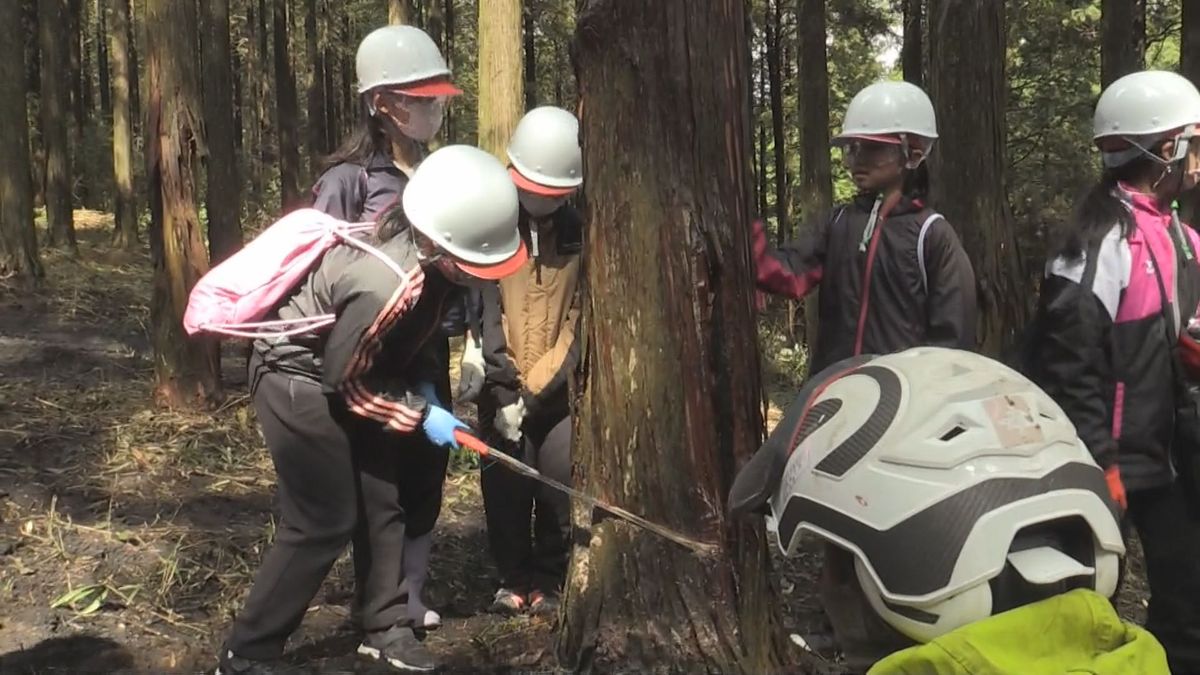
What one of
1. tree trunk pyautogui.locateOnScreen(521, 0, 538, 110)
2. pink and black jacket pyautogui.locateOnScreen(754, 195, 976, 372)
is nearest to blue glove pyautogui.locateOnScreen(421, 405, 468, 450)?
pink and black jacket pyautogui.locateOnScreen(754, 195, 976, 372)

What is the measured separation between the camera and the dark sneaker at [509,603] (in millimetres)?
4152

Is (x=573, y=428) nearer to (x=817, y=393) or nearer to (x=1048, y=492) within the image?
(x=817, y=393)

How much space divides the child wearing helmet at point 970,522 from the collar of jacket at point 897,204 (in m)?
1.98

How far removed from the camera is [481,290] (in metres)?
4.18

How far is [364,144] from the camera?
12.9 feet

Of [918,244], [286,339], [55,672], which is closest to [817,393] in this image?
[918,244]

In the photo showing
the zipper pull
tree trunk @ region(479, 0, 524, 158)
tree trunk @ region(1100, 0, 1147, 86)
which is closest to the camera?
the zipper pull

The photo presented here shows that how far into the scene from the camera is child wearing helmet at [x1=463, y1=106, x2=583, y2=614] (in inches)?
156

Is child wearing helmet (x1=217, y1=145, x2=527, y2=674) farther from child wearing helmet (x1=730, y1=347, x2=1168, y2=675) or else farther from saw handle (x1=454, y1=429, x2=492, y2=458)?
child wearing helmet (x1=730, y1=347, x2=1168, y2=675)

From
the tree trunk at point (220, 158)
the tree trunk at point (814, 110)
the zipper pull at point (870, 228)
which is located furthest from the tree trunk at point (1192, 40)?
the tree trunk at point (220, 158)

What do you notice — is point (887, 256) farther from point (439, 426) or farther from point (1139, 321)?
point (439, 426)

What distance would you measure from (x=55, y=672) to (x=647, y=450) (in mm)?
2247

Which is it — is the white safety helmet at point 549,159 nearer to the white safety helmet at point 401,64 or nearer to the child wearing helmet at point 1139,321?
the white safety helmet at point 401,64

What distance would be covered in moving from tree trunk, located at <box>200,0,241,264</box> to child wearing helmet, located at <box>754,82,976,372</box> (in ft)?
20.6
